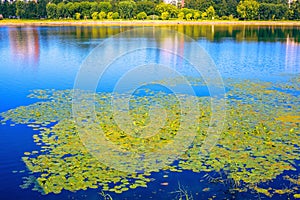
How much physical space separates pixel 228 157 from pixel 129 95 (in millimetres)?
5791

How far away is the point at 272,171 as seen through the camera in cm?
673

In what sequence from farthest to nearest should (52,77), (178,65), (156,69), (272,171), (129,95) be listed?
(178,65)
(156,69)
(52,77)
(129,95)
(272,171)

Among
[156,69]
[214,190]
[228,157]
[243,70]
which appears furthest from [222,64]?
[214,190]

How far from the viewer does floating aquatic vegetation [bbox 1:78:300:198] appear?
648 centimetres

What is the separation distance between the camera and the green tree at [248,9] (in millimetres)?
76312

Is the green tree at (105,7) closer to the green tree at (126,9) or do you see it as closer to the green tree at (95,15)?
the green tree at (126,9)

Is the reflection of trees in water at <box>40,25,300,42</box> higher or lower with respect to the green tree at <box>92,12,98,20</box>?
lower

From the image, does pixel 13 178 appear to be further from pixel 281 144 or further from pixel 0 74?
pixel 0 74

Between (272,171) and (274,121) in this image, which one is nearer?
(272,171)

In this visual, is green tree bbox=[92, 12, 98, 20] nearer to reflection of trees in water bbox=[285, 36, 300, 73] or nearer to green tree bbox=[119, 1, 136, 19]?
green tree bbox=[119, 1, 136, 19]

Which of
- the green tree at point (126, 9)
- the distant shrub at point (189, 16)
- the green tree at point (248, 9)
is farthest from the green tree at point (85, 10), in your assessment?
the green tree at point (248, 9)

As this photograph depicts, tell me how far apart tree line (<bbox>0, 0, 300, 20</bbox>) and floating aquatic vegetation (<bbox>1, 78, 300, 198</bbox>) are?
69.4 metres

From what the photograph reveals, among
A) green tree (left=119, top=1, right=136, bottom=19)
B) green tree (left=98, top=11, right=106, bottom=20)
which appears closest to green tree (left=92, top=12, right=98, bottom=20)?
green tree (left=98, top=11, right=106, bottom=20)

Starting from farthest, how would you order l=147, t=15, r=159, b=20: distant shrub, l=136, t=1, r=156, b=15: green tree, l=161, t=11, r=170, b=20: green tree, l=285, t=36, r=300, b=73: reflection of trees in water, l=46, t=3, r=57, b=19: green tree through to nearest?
l=136, t=1, r=156, b=15: green tree, l=147, t=15, r=159, b=20: distant shrub, l=46, t=3, r=57, b=19: green tree, l=161, t=11, r=170, b=20: green tree, l=285, t=36, r=300, b=73: reflection of trees in water
